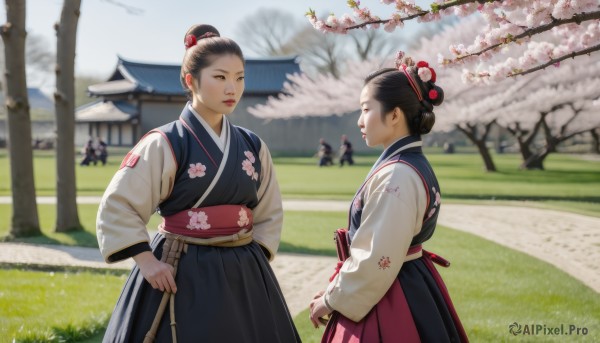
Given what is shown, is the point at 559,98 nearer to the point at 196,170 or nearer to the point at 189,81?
the point at 189,81

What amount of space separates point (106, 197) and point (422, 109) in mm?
1229

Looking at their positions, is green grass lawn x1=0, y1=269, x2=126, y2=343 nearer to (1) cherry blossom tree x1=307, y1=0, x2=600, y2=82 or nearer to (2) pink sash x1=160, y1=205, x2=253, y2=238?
(2) pink sash x1=160, y1=205, x2=253, y2=238

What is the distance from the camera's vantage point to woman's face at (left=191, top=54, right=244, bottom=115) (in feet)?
8.70

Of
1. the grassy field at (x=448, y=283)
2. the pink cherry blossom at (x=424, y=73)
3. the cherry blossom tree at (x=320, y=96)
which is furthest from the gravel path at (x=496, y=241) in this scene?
the cherry blossom tree at (x=320, y=96)

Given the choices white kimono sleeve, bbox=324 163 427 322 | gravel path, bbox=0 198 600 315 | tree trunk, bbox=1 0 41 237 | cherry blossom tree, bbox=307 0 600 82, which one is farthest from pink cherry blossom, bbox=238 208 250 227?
tree trunk, bbox=1 0 41 237

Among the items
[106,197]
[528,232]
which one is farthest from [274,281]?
[528,232]

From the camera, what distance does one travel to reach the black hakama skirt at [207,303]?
2.50 meters

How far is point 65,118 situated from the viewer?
868 centimetres

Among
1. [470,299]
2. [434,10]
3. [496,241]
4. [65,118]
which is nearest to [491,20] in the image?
[434,10]

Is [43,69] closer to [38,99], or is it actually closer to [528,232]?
[38,99]

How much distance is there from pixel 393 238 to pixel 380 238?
5cm

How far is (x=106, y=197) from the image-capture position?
2.50 meters

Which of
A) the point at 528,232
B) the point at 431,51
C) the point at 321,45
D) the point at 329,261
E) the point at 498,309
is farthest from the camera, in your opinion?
the point at 321,45

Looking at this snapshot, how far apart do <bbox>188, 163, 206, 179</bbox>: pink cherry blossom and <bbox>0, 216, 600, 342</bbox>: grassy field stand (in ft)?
6.32
